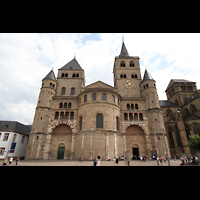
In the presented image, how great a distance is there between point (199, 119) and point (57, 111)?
125 ft

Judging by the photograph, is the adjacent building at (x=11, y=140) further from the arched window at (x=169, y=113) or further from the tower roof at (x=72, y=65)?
the arched window at (x=169, y=113)

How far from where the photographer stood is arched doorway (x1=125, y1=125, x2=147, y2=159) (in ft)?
94.9

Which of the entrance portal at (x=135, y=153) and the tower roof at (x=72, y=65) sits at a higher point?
the tower roof at (x=72, y=65)

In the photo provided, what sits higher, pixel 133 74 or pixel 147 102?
pixel 133 74

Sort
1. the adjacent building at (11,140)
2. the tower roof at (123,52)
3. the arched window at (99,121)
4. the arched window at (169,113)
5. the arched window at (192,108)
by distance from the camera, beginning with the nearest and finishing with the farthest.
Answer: the arched window at (99,121) < the adjacent building at (11,140) < the arched window at (192,108) < the arched window at (169,113) < the tower roof at (123,52)

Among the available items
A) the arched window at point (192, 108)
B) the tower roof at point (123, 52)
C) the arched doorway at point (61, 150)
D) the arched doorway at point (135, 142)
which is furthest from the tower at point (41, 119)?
the arched window at point (192, 108)

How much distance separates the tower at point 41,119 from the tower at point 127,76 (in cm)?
1813

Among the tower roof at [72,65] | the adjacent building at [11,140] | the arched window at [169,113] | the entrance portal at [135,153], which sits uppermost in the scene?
the tower roof at [72,65]

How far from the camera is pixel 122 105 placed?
106 ft

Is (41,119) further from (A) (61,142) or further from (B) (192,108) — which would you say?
(B) (192,108)

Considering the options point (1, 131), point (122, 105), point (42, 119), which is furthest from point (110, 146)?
point (1, 131)

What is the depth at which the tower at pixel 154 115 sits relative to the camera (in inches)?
1110

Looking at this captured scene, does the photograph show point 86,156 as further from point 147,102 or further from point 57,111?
point 147,102
